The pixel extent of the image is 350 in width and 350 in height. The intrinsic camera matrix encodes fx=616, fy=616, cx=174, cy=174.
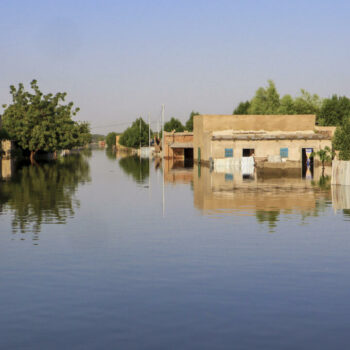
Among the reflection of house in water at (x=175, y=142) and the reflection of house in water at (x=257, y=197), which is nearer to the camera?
the reflection of house in water at (x=257, y=197)

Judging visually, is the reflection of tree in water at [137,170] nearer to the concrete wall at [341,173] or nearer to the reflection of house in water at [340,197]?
the concrete wall at [341,173]

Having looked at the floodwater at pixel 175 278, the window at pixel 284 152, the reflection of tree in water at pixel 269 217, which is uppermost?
the window at pixel 284 152

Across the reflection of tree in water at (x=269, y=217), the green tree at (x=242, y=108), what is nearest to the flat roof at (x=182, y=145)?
the green tree at (x=242, y=108)

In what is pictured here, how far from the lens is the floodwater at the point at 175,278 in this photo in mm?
8516

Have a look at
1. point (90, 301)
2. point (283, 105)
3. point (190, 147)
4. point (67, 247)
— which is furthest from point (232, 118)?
point (90, 301)

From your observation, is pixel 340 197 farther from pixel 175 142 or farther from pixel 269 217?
pixel 175 142

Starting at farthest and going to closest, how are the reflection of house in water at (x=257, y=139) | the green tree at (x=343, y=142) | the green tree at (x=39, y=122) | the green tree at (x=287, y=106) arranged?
the green tree at (x=287, y=106), the green tree at (x=39, y=122), the reflection of house in water at (x=257, y=139), the green tree at (x=343, y=142)

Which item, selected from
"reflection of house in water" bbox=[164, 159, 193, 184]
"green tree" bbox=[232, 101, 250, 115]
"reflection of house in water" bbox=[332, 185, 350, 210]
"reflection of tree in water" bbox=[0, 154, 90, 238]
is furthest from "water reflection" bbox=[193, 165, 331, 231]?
"green tree" bbox=[232, 101, 250, 115]

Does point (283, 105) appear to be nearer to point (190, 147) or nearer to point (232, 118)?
point (190, 147)

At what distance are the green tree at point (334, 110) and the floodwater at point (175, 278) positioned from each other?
284 feet

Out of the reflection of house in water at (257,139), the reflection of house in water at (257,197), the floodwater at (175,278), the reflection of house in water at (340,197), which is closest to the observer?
the floodwater at (175,278)

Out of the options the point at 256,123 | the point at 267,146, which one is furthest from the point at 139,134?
the point at 267,146

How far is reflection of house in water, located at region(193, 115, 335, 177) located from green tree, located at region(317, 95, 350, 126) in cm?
3005

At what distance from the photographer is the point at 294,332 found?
8.57 meters
